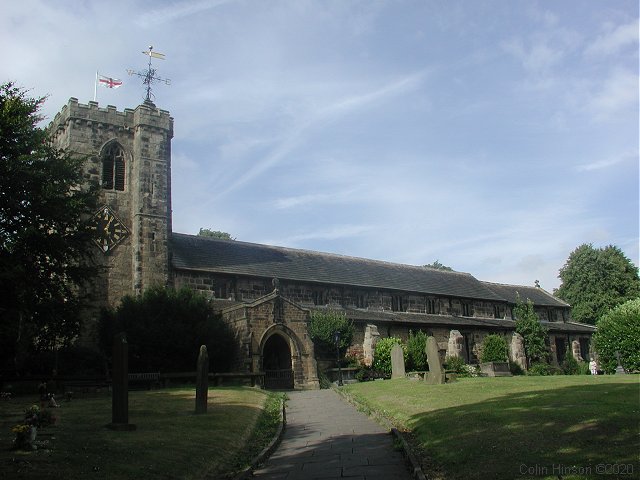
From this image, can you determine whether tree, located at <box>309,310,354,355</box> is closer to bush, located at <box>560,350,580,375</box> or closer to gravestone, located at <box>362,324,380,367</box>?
gravestone, located at <box>362,324,380,367</box>

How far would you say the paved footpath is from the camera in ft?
33.6

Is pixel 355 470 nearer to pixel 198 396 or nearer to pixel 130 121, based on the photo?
pixel 198 396

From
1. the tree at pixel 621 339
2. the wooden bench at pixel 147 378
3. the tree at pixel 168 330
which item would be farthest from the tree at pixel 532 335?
the wooden bench at pixel 147 378

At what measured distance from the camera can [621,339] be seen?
37.6 meters

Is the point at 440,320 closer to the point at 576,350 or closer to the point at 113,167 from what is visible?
the point at 576,350

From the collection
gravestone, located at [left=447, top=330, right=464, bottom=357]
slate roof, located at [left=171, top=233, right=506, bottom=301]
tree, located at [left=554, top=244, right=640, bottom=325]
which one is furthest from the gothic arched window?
tree, located at [left=554, top=244, right=640, bottom=325]

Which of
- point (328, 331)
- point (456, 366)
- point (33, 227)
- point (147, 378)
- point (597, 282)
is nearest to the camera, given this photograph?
point (33, 227)

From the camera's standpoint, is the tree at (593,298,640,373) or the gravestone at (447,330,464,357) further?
the gravestone at (447,330,464,357)

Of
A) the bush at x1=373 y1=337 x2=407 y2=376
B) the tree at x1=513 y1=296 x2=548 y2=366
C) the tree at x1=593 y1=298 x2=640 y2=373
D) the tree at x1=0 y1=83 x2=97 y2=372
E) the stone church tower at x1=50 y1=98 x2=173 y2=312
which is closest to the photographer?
the tree at x1=0 y1=83 x2=97 y2=372

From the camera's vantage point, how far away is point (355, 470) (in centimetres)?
1034

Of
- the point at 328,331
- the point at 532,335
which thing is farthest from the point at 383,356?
the point at 532,335

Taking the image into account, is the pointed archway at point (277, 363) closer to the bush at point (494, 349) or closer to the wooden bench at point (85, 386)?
the wooden bench at point (85, 386)

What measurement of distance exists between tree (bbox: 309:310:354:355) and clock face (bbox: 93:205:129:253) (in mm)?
11449

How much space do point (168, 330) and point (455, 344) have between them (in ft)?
73.6
